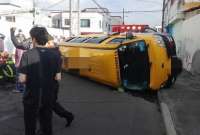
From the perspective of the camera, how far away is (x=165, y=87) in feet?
41.6

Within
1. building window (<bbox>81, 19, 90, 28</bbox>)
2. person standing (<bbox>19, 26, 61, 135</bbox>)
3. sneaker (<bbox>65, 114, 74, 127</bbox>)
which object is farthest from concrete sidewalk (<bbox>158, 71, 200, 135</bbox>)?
building window (<bbox>81, 19, 90, 28</bbox>)

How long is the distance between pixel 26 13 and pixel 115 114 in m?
59.3

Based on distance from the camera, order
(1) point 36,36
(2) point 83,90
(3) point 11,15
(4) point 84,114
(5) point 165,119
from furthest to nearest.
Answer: (3) point 11,15
(2) point 83,90
(4) point 84,114
(5) point 165,119
(1) point 36,36

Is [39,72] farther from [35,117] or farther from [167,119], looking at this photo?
[167,119]

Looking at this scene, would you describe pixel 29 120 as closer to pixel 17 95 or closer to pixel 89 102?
pixel 89 102

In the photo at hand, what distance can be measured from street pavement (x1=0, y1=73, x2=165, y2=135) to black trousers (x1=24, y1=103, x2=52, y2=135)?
1.05 meters

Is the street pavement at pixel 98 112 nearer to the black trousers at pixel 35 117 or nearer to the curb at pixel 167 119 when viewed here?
the curb at pixel 167 119

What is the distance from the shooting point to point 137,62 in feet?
38.9

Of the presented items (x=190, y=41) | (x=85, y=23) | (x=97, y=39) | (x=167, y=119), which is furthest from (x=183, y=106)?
(x=85, y=23)

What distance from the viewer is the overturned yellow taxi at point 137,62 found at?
38.2 ft

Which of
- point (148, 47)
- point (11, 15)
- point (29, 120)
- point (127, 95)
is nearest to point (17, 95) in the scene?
point (127, 95)

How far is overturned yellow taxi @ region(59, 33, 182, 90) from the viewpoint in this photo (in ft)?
38.2

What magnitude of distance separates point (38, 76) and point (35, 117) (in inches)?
23.4

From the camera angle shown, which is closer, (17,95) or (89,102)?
(89,102)
